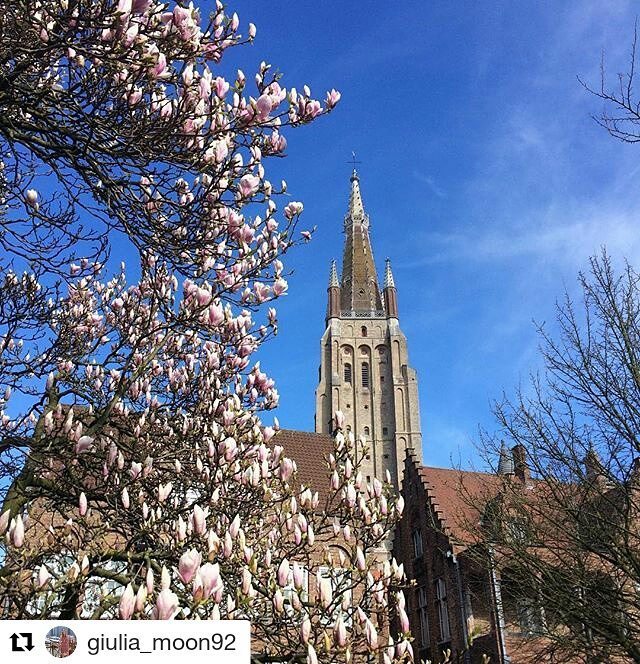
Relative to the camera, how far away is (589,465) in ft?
43.5

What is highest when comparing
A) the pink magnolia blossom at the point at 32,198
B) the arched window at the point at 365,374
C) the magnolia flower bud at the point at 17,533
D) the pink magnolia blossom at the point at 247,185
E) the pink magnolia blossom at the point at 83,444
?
the arched window at the point at 365,374

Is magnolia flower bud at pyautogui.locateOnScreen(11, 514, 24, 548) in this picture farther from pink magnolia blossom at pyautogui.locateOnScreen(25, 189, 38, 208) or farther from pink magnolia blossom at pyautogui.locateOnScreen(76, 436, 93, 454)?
pink magnolia blossom at pyautogui.locateOnScreen(25, 189, 38, 208)

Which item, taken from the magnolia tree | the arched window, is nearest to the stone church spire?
the arched window

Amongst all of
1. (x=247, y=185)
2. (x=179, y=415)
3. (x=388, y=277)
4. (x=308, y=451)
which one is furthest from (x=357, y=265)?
(x=247, y=185)

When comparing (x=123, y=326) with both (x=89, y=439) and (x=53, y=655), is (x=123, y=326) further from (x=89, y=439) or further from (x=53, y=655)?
(x=53, y=655)

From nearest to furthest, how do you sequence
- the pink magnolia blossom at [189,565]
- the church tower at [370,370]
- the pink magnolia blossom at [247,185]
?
the pink magnolia blossom at [189,565], the pink magnolia blossom at [247,185], the church tower at [370,370]

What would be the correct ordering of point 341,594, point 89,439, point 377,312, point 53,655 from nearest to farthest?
1. point 53,655
2. point 341,594
3. point 89,439
4. point 377,312

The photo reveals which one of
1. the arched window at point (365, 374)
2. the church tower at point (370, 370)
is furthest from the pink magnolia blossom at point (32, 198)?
the arched window at point (365, 374)

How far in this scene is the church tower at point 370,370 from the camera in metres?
75.0

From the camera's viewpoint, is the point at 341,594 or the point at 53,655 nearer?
the point at 53,655

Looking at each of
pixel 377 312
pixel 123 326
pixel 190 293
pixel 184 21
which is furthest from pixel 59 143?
pixel 377 312

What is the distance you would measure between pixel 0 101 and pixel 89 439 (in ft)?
9.70

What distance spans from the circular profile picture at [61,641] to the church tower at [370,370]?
6786 cm

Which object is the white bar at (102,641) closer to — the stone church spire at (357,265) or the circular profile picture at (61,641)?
the circular profile picture at (61,641)
